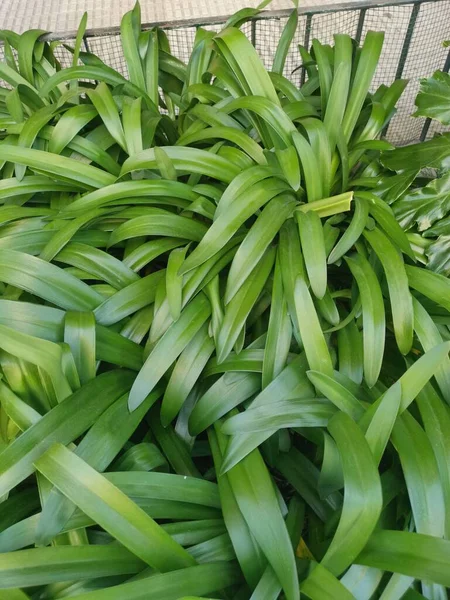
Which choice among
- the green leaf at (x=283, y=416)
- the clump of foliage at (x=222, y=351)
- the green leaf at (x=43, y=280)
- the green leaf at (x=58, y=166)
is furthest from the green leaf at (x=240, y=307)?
the green leaf at (x=58, y=166)

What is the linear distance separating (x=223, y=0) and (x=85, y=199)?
7.11 ft

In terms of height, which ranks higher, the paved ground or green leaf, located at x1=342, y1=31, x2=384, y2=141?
the paved ground

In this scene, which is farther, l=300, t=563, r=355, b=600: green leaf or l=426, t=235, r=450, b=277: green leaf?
l=426, t=235, r=450, b=277: green leaf

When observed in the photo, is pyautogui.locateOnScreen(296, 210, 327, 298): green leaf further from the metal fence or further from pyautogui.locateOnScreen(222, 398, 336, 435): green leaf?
the metal fence

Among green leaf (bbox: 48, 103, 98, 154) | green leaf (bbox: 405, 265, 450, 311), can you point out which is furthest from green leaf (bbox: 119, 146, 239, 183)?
green leaf (bbox: 405, 265, 450, 311)

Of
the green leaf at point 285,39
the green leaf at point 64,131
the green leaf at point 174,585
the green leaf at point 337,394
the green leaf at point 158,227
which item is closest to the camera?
the green leaf at point 174,585

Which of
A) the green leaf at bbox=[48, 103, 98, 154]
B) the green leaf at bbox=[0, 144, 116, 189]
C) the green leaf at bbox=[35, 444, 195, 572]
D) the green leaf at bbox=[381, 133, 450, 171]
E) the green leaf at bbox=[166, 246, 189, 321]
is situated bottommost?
the green leaf at bbox=[35, 444, 195, 572]

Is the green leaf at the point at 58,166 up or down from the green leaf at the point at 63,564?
up

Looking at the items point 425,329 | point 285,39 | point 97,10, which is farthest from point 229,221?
point 97,10

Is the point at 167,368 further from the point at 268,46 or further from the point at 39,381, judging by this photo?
the point at 268,46

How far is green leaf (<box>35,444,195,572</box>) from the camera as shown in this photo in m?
0.56

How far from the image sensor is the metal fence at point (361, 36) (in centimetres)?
128

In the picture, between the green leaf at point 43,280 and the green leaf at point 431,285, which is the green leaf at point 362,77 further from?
the green leaf at point 43,280

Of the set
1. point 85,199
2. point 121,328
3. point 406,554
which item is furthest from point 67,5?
point 406,554
